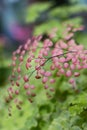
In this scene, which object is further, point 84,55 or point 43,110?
point 43,110

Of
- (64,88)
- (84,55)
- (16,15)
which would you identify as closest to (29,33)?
(16,15)

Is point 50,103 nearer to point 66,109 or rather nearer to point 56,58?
point 66,109

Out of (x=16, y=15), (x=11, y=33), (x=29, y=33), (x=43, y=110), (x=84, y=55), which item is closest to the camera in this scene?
(x=84, y=55)

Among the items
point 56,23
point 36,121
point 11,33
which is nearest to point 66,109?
point 36,121

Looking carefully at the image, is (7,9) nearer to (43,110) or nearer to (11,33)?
(11,33)

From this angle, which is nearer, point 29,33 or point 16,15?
point 29,33

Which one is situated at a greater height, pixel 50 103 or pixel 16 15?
pixel 16 15

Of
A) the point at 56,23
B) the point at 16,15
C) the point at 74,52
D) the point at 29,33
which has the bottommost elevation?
the point at 74,52

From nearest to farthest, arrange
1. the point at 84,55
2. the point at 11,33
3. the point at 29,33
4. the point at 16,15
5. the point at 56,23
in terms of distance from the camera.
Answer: the point at 84,55 → the point at 56,23 → the point at 29,33 → the point at 11,33 → the point at 16,15

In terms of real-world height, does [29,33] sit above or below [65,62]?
above
